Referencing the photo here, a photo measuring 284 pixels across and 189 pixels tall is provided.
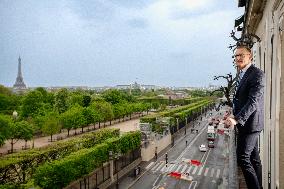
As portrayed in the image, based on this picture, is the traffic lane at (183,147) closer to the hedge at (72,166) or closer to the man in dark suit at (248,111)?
the hedge at (72,166)

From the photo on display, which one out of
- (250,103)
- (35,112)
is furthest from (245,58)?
(35,112)

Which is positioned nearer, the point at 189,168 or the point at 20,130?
the point at 189,168

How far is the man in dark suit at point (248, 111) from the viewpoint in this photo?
11.1ft

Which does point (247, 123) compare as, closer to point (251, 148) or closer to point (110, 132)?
point (251, 148)

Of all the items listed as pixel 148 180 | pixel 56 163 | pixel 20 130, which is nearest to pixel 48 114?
pixel 20 130

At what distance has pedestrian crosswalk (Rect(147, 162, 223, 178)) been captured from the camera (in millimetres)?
34000

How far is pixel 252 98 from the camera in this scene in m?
3.42

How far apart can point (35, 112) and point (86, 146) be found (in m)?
31.0

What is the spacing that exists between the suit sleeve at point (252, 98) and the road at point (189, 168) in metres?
→ 19.0

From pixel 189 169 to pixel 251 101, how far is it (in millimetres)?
33867

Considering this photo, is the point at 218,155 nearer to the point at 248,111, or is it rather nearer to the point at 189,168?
the point at 189,168

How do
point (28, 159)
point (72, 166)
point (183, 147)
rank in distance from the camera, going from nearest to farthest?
point (72, 166), point (28, 159), point (183, 147)

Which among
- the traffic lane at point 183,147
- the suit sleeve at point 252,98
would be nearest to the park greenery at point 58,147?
the traffic lane at point 183,147

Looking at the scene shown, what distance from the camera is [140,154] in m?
39.0
